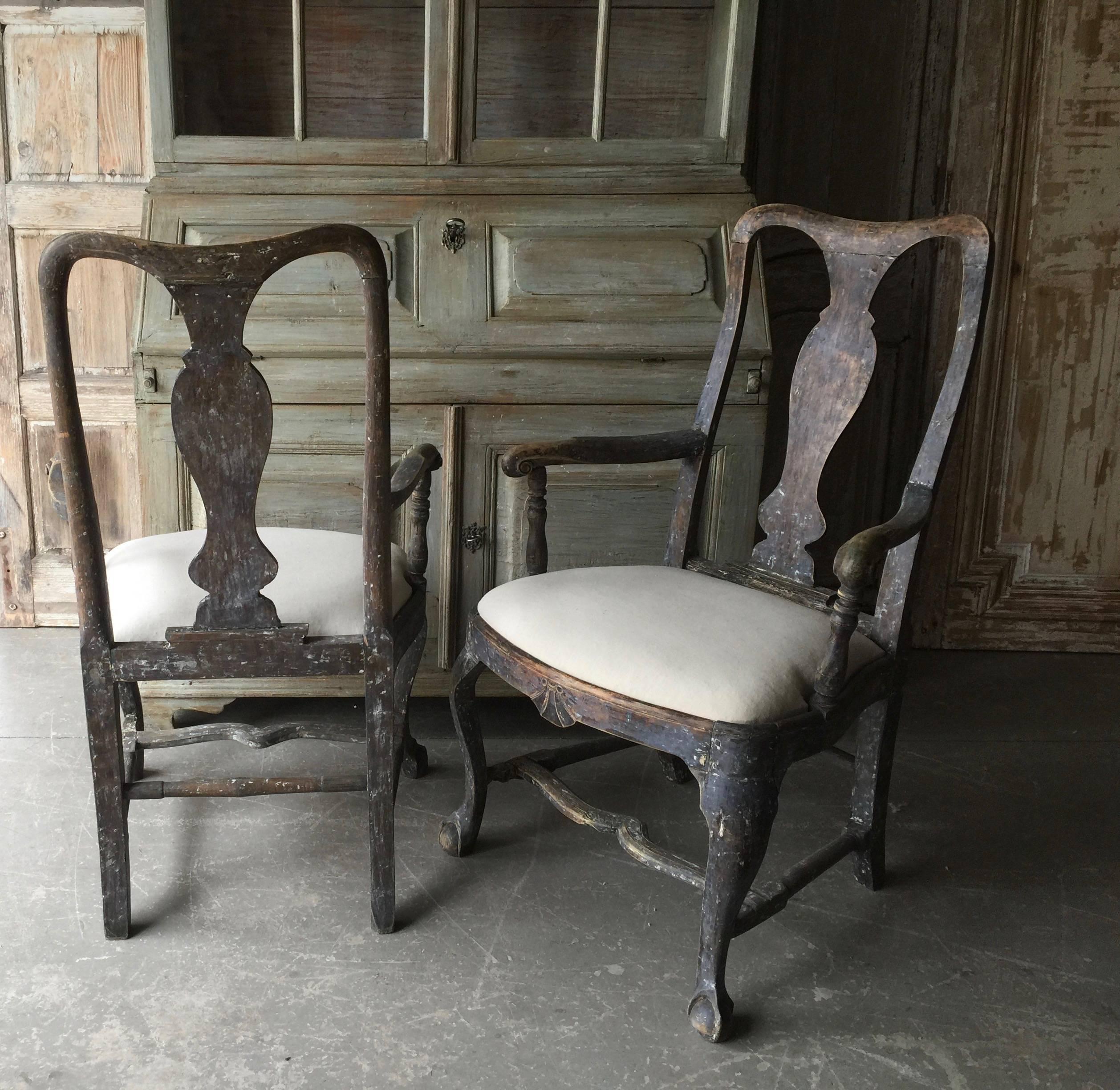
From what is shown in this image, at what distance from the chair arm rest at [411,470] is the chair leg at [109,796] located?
50 cm

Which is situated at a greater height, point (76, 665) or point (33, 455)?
point (33, 455)

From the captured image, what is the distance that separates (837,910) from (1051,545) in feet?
5.51

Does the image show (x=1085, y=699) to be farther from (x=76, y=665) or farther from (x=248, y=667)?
(x=76, y=665)

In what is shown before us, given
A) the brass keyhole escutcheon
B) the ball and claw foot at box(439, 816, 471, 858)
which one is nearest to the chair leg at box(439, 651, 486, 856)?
the ball and claw foot at box(439, 816, 471, 858)

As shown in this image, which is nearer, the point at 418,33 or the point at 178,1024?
the point at 178,1024

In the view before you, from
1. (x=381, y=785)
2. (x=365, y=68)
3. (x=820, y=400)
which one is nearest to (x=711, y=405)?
(x=820, y=400)

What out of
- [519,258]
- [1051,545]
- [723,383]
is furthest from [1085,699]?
[519,258]

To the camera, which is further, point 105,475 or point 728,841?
point 105,475

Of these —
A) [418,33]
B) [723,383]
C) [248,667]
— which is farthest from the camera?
[418,33]

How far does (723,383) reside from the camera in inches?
79.3

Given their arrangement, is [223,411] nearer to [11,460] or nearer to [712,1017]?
[712,1017]

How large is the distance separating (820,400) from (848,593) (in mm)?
485

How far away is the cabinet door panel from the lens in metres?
2.31

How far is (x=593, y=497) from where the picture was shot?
239 centimetres
